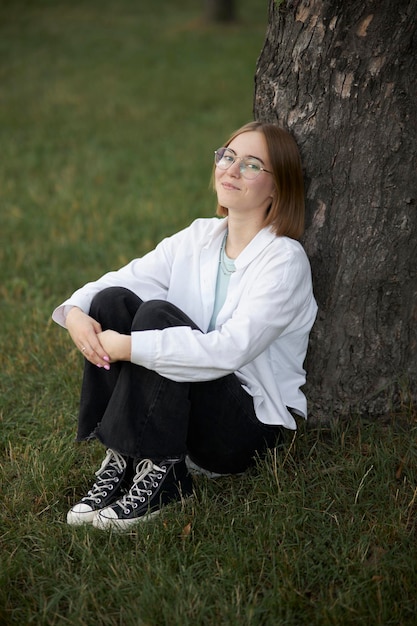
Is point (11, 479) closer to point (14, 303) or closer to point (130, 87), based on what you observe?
point (14, 303)

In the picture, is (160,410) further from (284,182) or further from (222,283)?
(284,182)

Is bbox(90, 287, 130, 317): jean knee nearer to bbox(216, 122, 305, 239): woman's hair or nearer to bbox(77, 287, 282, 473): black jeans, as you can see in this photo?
bbox(77, 287, 282, 473): black jeans

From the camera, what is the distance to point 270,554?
8.52 feet

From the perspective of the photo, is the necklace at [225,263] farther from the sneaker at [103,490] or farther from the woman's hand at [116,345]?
the sneaker at [103,490]

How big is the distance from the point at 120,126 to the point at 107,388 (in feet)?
23.2

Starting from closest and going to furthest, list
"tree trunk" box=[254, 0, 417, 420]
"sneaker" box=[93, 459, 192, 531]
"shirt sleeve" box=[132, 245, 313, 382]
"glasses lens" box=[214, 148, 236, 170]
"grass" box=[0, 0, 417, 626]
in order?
"grass" box=[0, 0, 417, 626] < "shirt sleeve" box=[132, 245, 313, 382] < "sneaker" box=[93, 459, 192, 531] < "tree trunk" box=[254, 0, 417, 420] < "glasses lens" box=[214, 148, 236, 170]

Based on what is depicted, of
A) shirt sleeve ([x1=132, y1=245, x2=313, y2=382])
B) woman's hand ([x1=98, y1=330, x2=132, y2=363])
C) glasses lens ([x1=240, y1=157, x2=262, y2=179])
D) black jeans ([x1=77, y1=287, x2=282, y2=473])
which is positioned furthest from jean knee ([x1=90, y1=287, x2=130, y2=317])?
glasses lens ([x1=240, y1=157, x2=262, y2=179])

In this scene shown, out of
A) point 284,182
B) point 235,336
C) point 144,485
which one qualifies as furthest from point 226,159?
point 144,485

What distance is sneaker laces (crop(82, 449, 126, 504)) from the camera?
295 centimetres

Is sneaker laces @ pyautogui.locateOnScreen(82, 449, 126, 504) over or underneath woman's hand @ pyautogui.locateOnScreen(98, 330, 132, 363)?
underneath

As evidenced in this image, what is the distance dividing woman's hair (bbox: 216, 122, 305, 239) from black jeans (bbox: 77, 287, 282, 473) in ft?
1.77

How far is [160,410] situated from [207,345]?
0.30 m

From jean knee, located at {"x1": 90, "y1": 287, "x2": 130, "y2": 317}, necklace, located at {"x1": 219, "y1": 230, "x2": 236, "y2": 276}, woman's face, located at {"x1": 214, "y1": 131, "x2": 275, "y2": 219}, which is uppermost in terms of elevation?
woman's face, located at {"x1": 214, "y1": 131, "x2": 275, "y2": 219}

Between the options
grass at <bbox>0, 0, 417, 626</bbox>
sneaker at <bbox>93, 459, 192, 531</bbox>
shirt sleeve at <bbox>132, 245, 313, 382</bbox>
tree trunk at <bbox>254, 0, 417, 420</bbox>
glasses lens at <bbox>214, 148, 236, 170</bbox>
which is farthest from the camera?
glasses lens at <bbox>214, 148, 236, 170</bbox>
